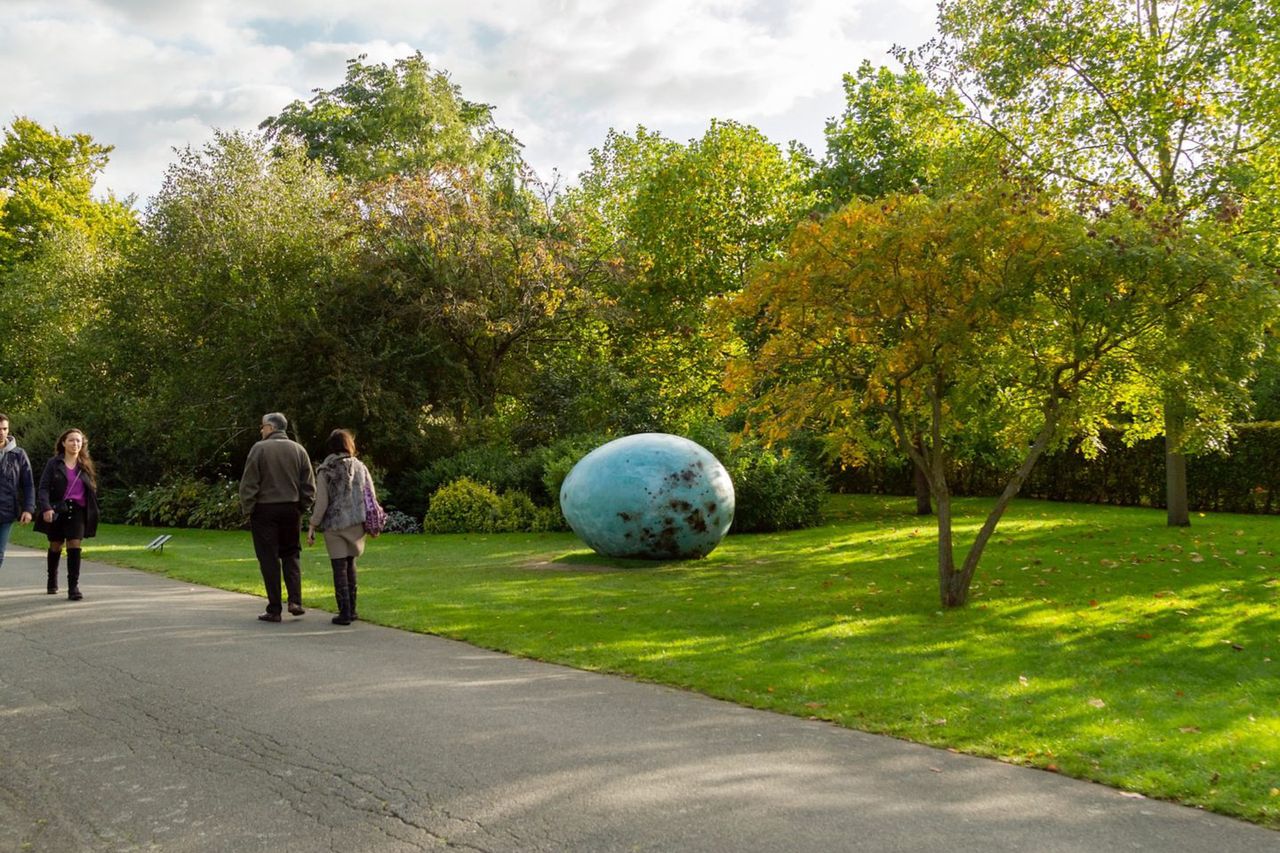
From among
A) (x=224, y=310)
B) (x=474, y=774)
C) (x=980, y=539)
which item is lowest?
(x=474, y=774)

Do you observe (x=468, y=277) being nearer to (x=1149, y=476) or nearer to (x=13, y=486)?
(x=13, y=486)

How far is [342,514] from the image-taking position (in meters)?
10.0

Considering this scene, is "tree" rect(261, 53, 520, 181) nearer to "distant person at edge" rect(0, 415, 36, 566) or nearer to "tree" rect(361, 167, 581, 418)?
"tree" rect(361, 167, 581, 418)

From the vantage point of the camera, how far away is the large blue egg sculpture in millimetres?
14070

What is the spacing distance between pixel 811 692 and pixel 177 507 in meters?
21.9

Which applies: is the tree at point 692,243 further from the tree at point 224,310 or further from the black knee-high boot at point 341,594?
the black knee-high boot at point 341,594

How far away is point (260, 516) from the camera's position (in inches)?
395

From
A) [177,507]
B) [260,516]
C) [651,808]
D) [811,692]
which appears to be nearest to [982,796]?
[651,808]

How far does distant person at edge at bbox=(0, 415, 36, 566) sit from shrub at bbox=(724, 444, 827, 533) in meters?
12.1

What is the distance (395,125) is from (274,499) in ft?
125

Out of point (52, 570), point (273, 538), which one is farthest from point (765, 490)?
point (52, 570)

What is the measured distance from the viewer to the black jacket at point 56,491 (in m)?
11.2

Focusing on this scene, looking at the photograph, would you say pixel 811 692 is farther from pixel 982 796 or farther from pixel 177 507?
pixel 177 507

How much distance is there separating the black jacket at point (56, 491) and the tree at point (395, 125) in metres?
29.7
